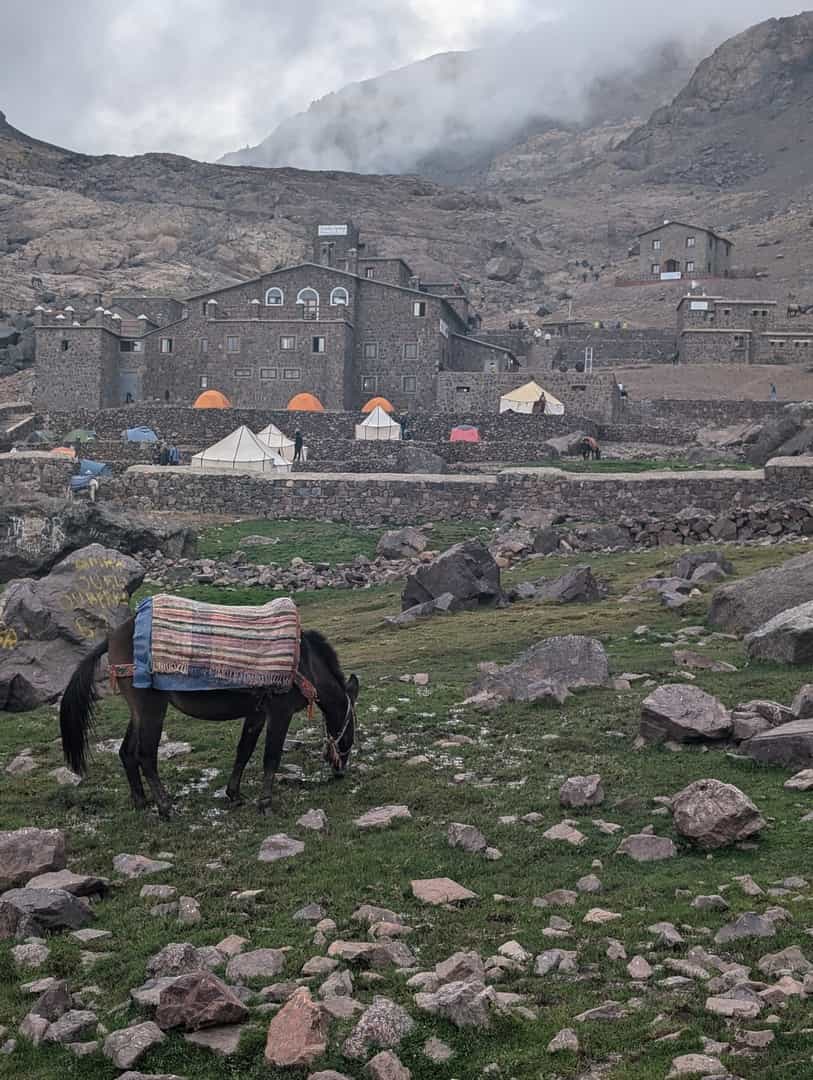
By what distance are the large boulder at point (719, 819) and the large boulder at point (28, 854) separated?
4.93 meters

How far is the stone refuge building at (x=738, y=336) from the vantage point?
74562mm

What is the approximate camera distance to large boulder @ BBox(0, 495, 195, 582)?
104ft

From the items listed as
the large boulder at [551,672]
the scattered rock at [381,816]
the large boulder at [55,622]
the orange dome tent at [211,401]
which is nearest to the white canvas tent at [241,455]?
the orange dome tent at [211,401]

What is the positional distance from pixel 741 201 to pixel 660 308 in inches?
2793

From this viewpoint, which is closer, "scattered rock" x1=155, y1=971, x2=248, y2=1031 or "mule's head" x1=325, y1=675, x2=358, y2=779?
"scattered rock" x1=155, y1=971, x2=248, y2=1031

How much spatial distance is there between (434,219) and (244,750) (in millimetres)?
143848

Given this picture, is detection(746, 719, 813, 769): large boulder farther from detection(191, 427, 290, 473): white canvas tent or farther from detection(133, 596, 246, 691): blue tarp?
detection(191, 427, 290, 473): white canvas tent

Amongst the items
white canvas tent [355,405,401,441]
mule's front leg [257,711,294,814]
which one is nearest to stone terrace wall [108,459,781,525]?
white canvas tent [355,405,401,441]

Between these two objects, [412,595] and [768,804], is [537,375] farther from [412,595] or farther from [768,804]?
[768,804]

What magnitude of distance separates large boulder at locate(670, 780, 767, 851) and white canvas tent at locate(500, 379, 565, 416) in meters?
49.4

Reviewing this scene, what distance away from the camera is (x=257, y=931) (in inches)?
348

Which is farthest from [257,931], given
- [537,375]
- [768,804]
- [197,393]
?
[197,393]

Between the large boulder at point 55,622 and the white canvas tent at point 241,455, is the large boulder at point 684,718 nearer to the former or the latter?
the large boulder at point 55,622

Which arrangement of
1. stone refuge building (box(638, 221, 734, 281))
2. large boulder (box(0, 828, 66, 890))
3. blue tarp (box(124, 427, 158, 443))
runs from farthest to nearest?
stone refuge building (box(638, 221, 734, 281)) → blue tarp (box(124, 427, 158, 443)) → large boulder (box(0, 828, 66, 890))
